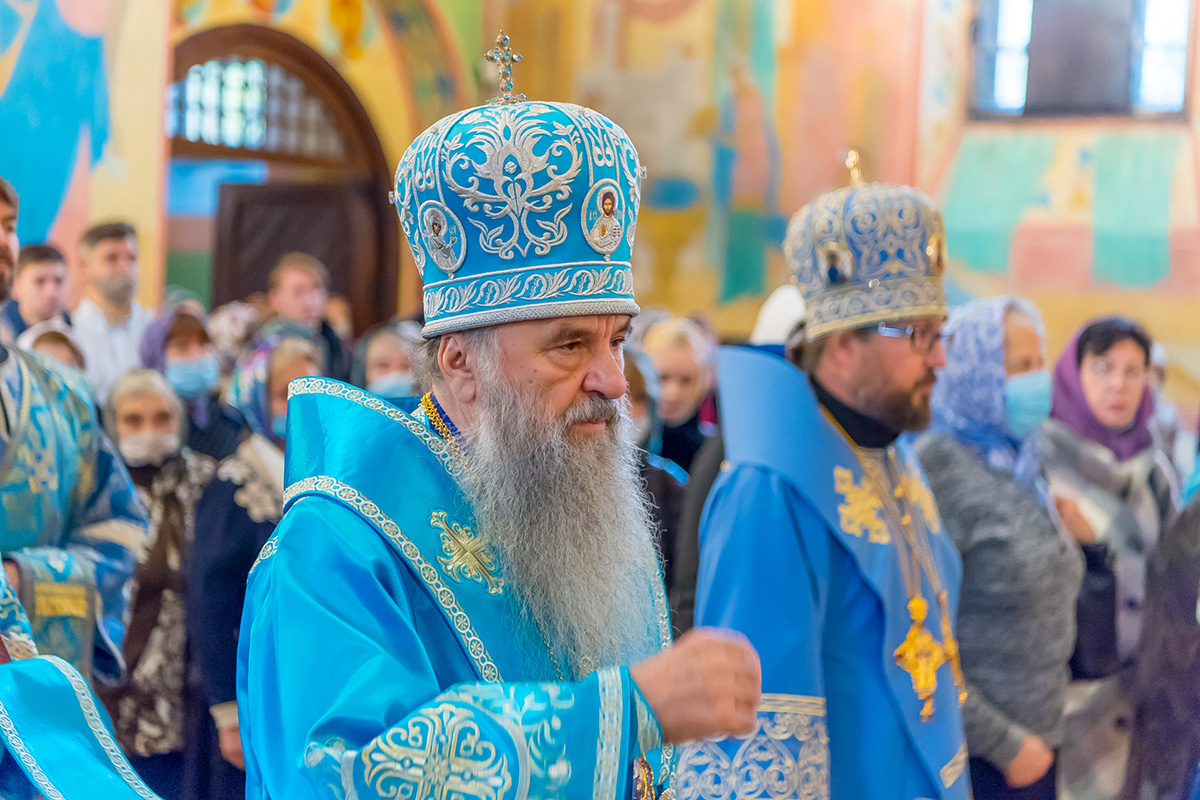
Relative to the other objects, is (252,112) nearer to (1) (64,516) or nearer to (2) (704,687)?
(1) (64,516)

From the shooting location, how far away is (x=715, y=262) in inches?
425

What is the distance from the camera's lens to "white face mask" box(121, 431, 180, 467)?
4.39m

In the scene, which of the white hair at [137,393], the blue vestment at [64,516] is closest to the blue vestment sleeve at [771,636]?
the blue vestment at [64,516]

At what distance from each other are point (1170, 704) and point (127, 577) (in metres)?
3.45

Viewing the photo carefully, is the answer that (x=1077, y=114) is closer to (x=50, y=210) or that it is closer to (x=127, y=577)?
(x=50, y=210)

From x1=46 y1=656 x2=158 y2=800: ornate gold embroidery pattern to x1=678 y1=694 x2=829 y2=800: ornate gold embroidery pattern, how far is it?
107 centimetres

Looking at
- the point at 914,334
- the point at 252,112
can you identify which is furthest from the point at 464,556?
the point at 252,112

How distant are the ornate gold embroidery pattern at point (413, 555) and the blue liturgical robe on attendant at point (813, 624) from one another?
3.54 ft

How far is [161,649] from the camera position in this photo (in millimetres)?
4184

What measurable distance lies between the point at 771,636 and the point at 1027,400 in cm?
199

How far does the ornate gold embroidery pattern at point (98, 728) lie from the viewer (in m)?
2.01

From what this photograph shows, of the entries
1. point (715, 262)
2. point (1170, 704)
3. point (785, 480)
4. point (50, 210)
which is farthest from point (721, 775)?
point (715, 262)

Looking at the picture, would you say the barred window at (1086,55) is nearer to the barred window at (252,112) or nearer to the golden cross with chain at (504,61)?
the barred window at (252,112)

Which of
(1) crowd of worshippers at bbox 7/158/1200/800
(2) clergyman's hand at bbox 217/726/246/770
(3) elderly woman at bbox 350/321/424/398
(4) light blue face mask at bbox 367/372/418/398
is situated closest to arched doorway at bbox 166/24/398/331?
(1) crowd of worshippers at bbox 7/158/1200/800
